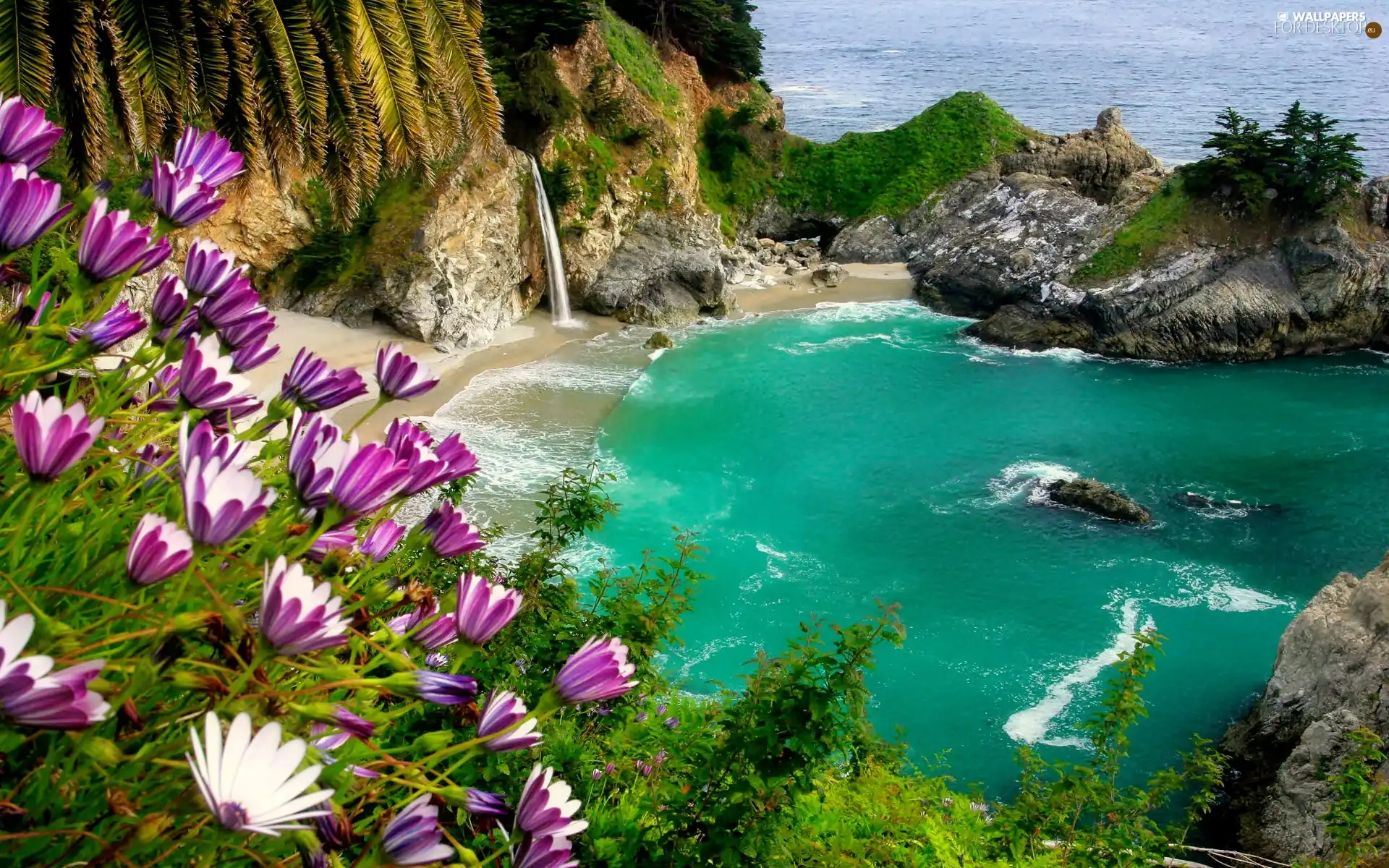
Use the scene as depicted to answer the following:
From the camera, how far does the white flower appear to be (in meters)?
1.32

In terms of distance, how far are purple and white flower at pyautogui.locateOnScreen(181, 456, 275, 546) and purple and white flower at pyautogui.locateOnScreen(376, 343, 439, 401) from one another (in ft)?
2.81

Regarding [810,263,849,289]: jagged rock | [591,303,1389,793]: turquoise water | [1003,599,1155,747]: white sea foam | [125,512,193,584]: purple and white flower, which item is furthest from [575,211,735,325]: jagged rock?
[125,512,193,584]: purple and white flower

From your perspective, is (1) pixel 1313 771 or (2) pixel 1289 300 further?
(2) pixel 1289 300

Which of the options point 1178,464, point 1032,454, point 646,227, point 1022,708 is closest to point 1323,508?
point 1178,464

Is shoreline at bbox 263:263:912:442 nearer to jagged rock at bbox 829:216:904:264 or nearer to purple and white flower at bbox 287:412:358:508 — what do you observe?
jagged rock at bbox 829:216:904:264

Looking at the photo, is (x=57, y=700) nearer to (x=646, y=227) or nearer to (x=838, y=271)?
(x=646, y=227)

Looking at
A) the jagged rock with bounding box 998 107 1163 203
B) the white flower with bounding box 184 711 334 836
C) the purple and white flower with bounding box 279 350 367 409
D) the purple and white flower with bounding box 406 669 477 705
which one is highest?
the purple and white flower with bounding box 279 350 367 409

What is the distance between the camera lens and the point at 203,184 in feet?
Answer: 8.80

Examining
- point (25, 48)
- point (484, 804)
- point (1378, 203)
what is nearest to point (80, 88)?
point (25, 48)

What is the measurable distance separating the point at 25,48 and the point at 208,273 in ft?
18.5

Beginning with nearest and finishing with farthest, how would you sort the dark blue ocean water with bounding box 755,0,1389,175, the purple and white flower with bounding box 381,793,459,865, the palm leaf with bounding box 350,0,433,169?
the purple and white flower with bounding box 381,793,459,865
the palm leaf with bounding box 350,0,433,169
the dark blue ocean water with bounding box 755,0,1389,175

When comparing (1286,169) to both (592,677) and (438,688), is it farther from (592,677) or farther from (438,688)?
(438,688)

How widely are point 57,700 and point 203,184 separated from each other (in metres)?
1.73

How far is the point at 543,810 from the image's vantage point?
6.06ft
